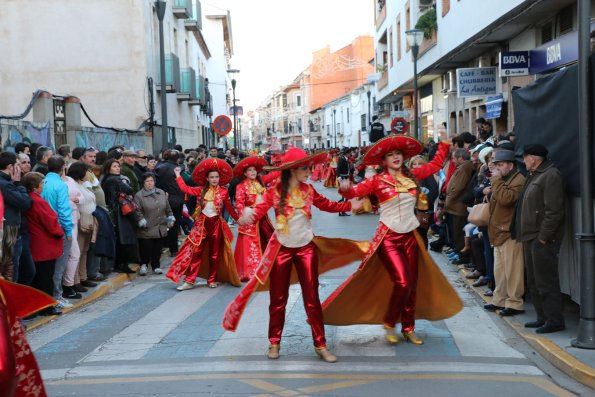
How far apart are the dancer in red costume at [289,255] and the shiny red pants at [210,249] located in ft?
12.9

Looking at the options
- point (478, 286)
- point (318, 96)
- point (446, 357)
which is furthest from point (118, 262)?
point (318, 96)

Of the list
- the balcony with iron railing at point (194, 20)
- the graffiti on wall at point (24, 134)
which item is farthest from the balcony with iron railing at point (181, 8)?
the graffiti on wall at point (24, 134)

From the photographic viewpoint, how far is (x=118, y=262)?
12.1 metres

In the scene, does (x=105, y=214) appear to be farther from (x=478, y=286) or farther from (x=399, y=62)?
(x=399, y=62)

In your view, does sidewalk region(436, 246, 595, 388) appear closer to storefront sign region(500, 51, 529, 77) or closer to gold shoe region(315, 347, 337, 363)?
gold shoe region(315, 347, 337, 363)

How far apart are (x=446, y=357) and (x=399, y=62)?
88.2 feet

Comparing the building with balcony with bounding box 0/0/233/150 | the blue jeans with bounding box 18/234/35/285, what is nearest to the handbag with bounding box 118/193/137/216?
the blue jeans with bounding box 18/234/35/285

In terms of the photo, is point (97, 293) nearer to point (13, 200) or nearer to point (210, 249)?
point (210, 249)

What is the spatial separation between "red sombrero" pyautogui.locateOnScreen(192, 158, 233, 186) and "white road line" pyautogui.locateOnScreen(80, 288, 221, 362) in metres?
1.63

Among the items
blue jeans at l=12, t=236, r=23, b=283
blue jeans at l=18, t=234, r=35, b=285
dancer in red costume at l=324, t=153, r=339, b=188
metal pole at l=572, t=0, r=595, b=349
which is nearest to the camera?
metal pole at l=572, t=0, r=595, b=349

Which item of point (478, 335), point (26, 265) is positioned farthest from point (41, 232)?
point (478, 335)

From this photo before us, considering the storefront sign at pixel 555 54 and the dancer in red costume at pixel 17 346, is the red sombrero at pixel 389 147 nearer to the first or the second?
the dancer in red costume at pixel 17 346

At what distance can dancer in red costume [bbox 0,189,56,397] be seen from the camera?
341cm

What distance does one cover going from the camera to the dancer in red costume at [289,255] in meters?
6.64
